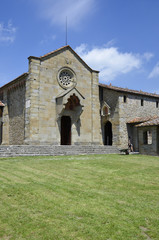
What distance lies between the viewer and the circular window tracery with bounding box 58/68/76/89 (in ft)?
79.1

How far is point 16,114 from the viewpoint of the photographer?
2417cm

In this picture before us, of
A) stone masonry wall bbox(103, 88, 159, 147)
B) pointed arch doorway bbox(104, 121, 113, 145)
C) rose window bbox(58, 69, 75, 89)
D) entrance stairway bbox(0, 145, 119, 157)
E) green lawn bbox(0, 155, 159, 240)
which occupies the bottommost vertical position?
green lawn bbox(0, 155, 159, 240)

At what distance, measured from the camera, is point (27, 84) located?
72.7 ft

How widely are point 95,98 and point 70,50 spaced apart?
592 centimetres

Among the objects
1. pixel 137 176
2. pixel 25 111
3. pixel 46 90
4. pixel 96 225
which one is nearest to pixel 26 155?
pixel 25 111

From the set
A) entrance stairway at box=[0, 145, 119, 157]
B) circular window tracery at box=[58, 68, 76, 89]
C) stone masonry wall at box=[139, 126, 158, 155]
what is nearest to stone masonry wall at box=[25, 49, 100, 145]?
circular window tracery at box=[58, 68, 76, 89]

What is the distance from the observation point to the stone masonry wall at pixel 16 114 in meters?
23.0

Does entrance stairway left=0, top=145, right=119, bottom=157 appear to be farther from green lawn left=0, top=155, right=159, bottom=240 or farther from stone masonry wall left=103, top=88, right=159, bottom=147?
green lawn left=0, top=155, right=159, bottom=240

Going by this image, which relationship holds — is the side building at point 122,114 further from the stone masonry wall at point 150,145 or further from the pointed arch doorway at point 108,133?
the stone masonry wall at point 150,145

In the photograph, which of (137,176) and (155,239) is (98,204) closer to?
(155,239)

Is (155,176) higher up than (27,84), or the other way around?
(27,84)

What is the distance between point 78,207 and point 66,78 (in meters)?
20.2

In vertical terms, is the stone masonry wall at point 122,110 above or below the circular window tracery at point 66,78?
below

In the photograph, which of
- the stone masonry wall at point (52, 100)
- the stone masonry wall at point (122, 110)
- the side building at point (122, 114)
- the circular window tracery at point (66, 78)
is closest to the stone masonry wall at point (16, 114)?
the stone masonry wall at point (52, 100)
